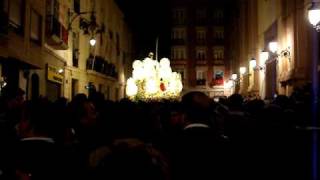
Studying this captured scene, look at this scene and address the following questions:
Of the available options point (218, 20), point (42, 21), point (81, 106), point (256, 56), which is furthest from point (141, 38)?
point (81, 106)

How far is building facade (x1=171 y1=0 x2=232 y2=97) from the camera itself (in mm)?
70375

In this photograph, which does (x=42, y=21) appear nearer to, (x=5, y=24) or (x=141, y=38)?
(x=5, y=24)

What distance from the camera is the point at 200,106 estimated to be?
4.75m

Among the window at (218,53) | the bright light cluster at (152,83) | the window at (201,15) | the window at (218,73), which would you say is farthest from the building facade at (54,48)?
the window at (218,53)

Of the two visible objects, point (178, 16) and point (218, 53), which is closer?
point (218, 53)

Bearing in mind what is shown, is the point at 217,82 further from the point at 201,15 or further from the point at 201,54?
the point at 201,15

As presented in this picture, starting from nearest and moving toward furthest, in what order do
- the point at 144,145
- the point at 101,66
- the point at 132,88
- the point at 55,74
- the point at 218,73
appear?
1. the point at 144,145
2. the point at 55,74
3. the point at 132,88
4. the point at 101,66
5. the point at 218,73

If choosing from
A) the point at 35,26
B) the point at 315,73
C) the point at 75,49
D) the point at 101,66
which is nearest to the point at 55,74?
the point at 35,26

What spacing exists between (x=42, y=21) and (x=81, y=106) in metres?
16.0

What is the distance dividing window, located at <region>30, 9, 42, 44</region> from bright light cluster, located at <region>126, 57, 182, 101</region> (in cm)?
540

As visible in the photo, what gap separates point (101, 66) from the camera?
127 feet

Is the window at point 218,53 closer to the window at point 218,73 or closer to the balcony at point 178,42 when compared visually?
the window at point 218,73

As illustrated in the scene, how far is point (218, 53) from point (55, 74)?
4744 cm

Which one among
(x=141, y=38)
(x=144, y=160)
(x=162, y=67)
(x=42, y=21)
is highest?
(x=141, y=38)
